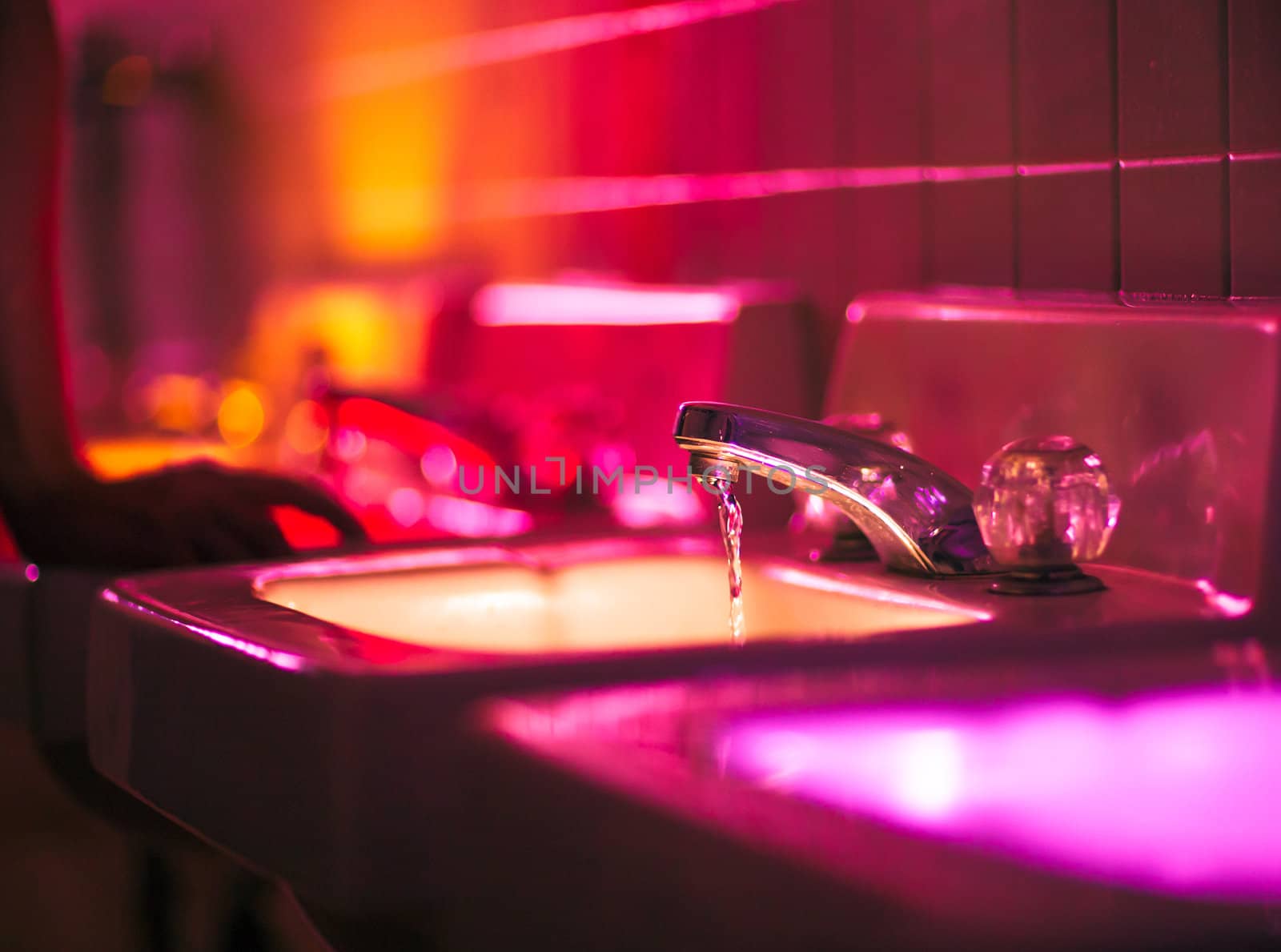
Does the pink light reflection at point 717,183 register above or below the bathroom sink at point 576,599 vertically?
above

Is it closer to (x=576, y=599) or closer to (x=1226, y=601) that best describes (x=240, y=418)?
(x=576, y=599)

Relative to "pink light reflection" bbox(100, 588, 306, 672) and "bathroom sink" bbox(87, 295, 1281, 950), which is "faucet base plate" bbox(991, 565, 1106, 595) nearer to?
"bathroom sink" bbox(87, 295, 1281, 950)

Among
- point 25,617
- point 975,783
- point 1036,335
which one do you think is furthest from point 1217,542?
point 25,617

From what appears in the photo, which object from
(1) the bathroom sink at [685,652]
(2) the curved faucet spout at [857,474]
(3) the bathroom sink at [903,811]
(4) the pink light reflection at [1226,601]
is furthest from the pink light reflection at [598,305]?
(3) the bathroom sink at [903,811]

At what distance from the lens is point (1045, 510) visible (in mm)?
741

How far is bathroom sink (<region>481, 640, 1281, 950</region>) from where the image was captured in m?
0.33

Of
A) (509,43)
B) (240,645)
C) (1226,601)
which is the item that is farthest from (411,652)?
(509,43)

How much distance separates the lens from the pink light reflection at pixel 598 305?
120 cm

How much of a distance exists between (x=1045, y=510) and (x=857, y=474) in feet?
0.31

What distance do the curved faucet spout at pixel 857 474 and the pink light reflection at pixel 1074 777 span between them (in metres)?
0.26

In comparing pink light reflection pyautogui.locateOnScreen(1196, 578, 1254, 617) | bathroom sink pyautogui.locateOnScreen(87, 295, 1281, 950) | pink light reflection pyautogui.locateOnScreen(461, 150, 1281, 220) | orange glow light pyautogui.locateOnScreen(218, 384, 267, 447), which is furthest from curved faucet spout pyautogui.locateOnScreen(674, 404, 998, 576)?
orange glow light pyautogui.locateOnScreen(218, 384, 267, 447)

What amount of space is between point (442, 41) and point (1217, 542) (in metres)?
1.17

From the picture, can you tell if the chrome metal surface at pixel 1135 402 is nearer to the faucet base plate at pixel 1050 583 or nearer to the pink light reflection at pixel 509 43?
the faucet base plate at pixel 1050 583

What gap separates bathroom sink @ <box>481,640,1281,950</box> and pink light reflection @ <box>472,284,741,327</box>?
0.65 metres
